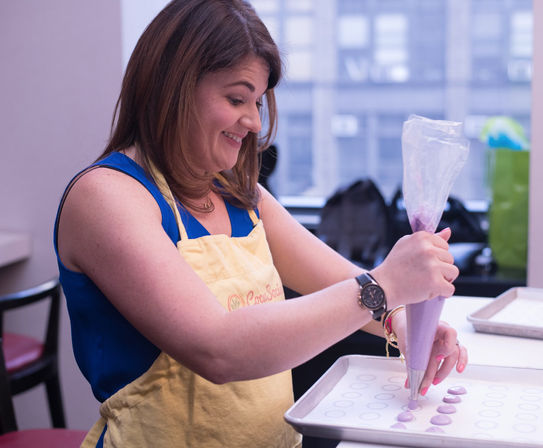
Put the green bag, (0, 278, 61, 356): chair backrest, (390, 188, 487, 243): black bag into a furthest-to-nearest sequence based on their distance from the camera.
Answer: (390, 188, 487, 243): black bag, the green bag, (0, 278, 61, 356): chair backrest

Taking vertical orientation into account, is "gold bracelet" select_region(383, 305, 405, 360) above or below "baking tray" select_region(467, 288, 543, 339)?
above

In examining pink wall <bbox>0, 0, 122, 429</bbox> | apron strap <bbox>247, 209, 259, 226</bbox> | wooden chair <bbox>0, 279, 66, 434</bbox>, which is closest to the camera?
apron strap <bbox>247, 209, 259, 226</bbox>

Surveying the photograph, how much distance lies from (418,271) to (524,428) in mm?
243

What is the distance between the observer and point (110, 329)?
3.65 ft

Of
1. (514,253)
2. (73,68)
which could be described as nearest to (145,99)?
(73,68)

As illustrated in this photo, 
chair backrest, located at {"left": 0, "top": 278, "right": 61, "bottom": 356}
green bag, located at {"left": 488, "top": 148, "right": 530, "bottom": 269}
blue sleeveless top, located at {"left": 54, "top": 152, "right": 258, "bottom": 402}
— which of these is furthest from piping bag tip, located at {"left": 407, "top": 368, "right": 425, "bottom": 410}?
green bag, located at {"left": 488, "top": 148, "right": 530, "bottom": 269}

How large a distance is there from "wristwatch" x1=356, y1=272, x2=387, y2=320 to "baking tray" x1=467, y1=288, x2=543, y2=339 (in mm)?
528

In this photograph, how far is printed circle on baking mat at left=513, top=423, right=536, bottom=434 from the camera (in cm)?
89

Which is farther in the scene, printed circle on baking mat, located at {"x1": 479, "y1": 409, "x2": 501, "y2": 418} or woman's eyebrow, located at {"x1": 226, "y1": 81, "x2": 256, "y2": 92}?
woman's eyebrow, located at {"x1": 226, "y1": 81, "x2": 256, "y2": 92}

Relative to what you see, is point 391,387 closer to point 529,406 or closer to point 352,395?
point 352,395

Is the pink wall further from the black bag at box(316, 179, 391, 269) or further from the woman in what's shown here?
the woman

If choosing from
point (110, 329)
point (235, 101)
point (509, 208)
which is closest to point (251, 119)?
point (235, 101)

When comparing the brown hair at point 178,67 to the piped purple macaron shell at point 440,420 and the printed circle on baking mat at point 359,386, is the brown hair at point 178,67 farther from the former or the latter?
the piped purple macaron shell at point 440,420

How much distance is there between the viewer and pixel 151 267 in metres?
0.98
